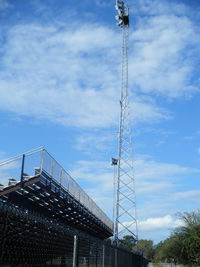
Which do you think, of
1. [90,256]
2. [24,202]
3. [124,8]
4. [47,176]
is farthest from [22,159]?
[124,8]

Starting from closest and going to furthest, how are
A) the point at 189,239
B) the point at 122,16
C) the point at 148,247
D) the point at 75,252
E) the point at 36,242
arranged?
the point at 36,242 < the point at 75,252 < the point at 122,16 < the point at 189,239 < the point at 148,247

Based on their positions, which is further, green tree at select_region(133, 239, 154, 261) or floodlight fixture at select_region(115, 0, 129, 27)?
green tree at select_region(133, 239, 154, 261)

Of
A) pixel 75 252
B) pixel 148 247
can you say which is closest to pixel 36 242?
pixel 75 252

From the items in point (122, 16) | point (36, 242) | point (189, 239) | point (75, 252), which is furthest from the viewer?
point (189, 239)

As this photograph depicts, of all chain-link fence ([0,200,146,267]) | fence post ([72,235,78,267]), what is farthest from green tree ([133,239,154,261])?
fence post ([72,235,78,267])

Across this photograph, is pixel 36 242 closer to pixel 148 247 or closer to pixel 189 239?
pixel 189 239

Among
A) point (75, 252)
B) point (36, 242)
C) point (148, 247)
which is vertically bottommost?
point (75, 252)

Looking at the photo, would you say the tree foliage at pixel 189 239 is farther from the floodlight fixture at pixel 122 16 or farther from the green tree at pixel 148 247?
the green tree at pixel 148 247

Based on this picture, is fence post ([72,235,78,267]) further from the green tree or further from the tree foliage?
the green tree

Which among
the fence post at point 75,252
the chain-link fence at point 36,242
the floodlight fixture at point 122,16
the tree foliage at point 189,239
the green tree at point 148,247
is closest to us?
the chain-link fence at point 36,242

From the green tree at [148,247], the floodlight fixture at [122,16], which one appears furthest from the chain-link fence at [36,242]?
the green tree at [148,247]

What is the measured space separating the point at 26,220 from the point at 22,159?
20.2ft

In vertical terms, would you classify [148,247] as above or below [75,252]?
above

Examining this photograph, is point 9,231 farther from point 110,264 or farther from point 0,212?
point 110,264
